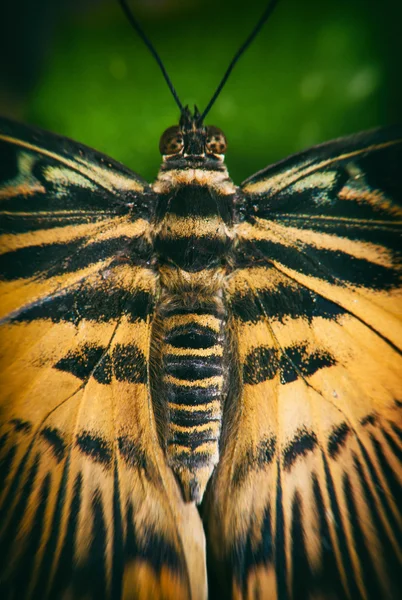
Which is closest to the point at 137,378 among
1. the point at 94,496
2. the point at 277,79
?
the point at 94,496

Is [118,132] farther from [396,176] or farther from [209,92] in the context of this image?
[396,176]

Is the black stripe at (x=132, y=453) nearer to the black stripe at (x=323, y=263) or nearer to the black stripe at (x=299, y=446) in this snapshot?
the black stripe at (x=299, y=446)

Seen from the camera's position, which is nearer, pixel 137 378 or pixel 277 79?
pixel 137 378

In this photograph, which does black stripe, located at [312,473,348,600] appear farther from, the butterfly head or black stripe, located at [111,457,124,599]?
the butterfly head

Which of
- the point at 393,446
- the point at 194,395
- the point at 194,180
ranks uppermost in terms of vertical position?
the point at 194,180

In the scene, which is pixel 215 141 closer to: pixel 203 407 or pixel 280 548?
pixel 203 407

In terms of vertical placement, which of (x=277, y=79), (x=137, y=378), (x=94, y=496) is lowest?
(x=94, y=496)

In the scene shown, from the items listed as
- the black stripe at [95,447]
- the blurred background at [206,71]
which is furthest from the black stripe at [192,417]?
the blurred background at [206,71]

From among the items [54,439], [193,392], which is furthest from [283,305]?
[54,439]
